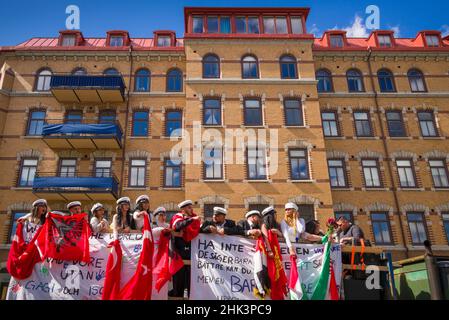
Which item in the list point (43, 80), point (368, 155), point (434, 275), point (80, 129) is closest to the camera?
point (434, 275)

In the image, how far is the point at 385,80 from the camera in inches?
896

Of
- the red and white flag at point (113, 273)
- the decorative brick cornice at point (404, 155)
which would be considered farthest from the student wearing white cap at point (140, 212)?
the decorative brick cornice at point (404, 155)

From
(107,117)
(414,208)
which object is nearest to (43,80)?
(107,117)

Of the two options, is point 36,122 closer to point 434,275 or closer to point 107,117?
point 107,117

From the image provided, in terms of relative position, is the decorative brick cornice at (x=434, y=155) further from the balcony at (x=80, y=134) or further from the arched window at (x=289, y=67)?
the balcony at (x=80, y=134)

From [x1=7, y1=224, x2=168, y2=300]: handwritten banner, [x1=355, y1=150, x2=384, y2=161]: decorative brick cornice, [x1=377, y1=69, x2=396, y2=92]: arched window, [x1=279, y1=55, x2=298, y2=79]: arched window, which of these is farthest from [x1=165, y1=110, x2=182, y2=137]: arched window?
[x1=7, y1=224, x2=168, y2=300]: handwritten banner

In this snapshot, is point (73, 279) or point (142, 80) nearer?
point (73, 279)

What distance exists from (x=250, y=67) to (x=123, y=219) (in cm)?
1655

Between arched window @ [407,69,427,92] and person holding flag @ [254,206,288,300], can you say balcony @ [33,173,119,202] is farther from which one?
arched window @ [407,69,427,92]

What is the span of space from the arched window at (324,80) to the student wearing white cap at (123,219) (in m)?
17.9

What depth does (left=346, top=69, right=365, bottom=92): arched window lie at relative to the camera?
2258cm

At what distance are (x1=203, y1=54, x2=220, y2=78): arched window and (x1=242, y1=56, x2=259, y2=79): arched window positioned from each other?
1.66m

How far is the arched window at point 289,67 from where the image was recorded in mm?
21742
